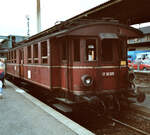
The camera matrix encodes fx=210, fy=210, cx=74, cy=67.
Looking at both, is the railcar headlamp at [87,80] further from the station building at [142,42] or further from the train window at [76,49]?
the station building at [142,42]

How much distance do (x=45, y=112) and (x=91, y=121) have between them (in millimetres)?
1658

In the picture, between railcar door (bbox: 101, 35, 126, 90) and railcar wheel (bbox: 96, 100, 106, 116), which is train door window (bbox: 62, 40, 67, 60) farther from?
railcar wheel (bbox: 96, 100, 106, 116)

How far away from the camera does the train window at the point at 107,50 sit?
673cm

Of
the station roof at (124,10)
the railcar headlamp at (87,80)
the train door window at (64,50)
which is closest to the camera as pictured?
the railcar headlamp at (87,80)

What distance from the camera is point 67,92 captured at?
21.9 feet

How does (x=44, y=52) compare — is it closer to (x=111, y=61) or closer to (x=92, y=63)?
(x=92, y=63)

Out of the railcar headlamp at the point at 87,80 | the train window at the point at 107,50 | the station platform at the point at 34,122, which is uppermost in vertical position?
the train window at the point at 107,50

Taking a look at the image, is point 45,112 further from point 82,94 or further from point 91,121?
point 91,121

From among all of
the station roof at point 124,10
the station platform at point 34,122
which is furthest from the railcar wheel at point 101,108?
the station roof at point 124,10

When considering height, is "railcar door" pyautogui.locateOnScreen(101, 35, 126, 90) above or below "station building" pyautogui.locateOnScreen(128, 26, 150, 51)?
below

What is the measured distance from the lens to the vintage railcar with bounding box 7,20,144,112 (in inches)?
247

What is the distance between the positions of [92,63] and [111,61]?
71 centimetres

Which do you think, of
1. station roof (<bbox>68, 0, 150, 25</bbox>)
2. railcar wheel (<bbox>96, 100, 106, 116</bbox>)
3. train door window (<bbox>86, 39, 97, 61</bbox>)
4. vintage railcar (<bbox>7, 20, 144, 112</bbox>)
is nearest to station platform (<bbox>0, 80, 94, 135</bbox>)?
vintage railcar (<bbox>7, 20, 144, 112</bbox>)

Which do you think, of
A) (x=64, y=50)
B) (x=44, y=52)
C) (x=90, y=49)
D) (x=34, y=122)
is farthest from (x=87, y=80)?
(x=44, y=52)
